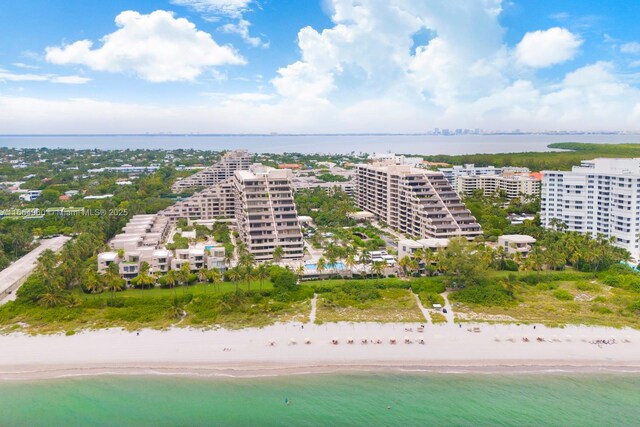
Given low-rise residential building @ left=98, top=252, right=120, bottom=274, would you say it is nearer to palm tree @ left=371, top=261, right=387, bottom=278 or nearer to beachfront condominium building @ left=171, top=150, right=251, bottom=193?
palm tree @ left=371, top=261, right=387, bottom=278

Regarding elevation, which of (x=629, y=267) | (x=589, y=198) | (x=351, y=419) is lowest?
(x=351, y=419)

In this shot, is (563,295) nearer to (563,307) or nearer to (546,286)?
(563,307)

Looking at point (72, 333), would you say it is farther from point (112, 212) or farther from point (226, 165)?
point (226, 165)

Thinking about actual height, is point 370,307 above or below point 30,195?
below

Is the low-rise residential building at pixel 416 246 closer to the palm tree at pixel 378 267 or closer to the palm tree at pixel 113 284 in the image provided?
the palm tree at pixel 378 267

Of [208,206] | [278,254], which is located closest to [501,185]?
[208,206]

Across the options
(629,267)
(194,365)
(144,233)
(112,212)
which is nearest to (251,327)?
(194,365)
